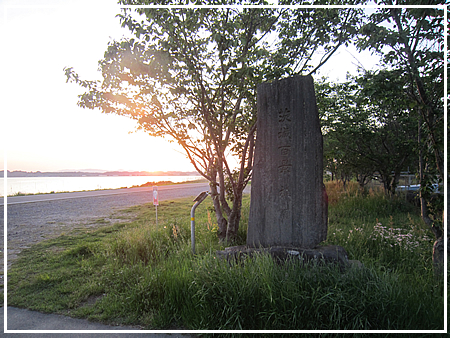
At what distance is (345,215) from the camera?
796 centimetres

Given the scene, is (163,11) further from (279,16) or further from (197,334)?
(197,334)

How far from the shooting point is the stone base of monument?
3.23 m

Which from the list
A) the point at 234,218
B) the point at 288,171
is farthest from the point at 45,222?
the point at 288,171

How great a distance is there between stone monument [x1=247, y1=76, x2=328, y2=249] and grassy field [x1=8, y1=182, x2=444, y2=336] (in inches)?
24.8

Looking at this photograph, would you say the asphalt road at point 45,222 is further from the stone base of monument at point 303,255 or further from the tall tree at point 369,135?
the tall tree at point 369,135

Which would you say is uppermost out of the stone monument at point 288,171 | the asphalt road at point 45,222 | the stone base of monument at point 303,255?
the stone monument at point 288,171

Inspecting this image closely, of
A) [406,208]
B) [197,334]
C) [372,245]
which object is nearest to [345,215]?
[406,208]

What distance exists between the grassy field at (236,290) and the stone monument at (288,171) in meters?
0.63

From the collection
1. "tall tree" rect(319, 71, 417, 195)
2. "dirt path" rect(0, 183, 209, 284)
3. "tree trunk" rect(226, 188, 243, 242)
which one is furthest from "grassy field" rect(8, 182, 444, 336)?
"tall tree" rect(319, 71, 417, 195)

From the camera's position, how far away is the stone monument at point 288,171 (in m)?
3.66

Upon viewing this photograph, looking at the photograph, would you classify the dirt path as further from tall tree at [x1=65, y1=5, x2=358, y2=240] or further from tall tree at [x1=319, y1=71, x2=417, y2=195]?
tall tree at [x1=319, y1=71, x2=417, y2=195]

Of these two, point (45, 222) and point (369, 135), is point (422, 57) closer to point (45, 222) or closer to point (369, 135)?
point (369, 135)

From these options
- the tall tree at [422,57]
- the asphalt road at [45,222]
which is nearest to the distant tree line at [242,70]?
the tall tree at [422,57]

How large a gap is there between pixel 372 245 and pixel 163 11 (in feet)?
17.4
